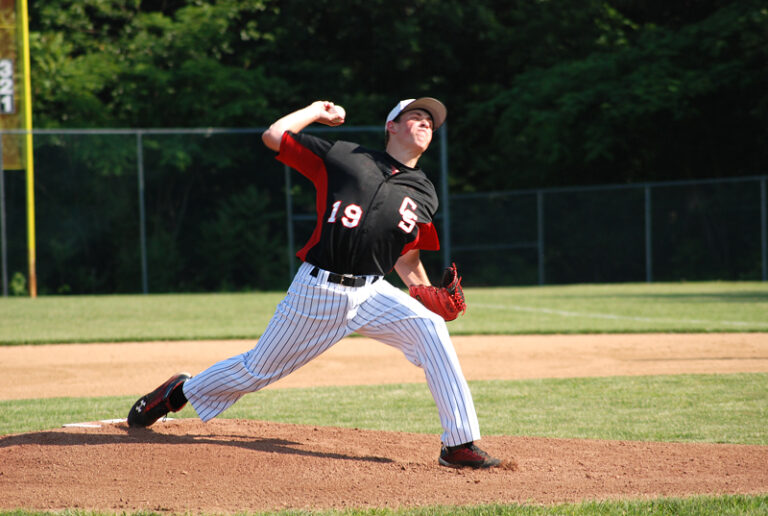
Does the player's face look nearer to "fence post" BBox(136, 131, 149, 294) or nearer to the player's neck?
the player's neck

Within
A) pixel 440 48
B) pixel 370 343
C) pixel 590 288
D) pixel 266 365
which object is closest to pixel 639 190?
pixel 590 288

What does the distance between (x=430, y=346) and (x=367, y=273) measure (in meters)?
0.46

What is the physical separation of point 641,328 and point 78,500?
8324mm

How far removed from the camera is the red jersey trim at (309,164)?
419 centimetres

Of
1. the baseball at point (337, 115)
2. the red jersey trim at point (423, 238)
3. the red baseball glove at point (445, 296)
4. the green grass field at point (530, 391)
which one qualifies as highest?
the baseball at point (337, 115)

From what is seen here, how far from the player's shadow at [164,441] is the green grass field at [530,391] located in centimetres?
79

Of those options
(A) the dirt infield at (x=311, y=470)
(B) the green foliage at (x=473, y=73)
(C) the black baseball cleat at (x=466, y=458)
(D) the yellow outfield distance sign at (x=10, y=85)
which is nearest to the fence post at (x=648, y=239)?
(B) the green foliage at (x=473, y=73)

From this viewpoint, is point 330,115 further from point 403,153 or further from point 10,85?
point 10,85

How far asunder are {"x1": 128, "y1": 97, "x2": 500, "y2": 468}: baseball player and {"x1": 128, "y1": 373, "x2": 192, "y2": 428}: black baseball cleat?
368 millimetres

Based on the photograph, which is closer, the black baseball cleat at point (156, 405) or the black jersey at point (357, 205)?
the black jersey at point (357, 205)

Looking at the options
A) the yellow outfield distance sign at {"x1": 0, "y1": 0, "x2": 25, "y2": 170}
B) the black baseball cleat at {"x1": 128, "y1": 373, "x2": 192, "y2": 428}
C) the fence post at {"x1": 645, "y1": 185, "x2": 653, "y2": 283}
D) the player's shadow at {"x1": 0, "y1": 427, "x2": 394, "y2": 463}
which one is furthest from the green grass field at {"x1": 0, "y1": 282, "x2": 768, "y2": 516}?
the fence post at {"x1": 645, "y1": 185, "x2": 653, "y2": 283}

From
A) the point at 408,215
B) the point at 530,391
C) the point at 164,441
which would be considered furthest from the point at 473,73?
the point at 164,441

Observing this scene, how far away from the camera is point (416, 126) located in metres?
4.29

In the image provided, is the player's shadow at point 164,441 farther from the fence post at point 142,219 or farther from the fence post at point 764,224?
the fence post at point 764,224
